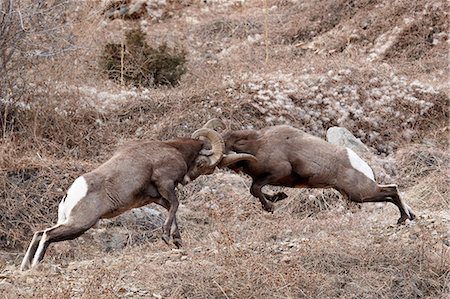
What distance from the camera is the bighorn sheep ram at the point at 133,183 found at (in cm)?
888

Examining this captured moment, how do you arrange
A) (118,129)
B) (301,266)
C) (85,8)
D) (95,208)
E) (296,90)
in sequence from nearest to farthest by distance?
1. (301,266)
2. (95,208)
3. (118,129)
4. (296,90)
5. (85,8)

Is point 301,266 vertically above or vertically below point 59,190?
above

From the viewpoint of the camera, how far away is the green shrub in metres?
16.0

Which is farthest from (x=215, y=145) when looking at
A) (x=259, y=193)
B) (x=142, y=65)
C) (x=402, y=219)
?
(x=142, y=65)

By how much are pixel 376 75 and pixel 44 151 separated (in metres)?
5.52

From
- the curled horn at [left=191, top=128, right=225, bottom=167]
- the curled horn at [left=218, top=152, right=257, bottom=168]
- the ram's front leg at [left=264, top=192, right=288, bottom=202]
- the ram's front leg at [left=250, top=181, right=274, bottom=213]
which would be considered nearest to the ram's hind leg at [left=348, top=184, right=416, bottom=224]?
the ram's front leg at [left=264, top=192, right=288, bottom=202]

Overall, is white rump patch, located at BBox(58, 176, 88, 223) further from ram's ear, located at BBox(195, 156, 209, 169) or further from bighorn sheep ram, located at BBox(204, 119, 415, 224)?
bighorn sheep ram, located at BBox(204, 119, 415, 224)

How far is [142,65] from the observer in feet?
52.5

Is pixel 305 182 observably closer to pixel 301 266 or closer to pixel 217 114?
pixel 301 266

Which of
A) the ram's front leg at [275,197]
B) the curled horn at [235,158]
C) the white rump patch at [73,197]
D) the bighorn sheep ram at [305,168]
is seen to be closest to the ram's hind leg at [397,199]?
the bighorn sheep ram at [305,168]

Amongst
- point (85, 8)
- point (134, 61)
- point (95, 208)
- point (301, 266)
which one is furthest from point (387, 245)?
point (85, 8)

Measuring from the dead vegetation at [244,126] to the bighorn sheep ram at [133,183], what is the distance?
0.99 feet

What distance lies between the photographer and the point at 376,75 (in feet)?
51.6

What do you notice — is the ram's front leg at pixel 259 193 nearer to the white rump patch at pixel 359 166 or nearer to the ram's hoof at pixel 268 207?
the ram's hoof at pixel 268 207
